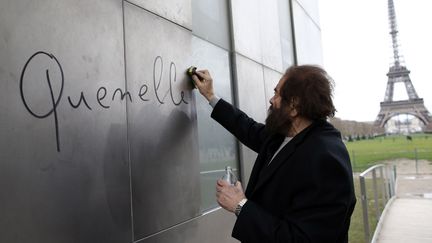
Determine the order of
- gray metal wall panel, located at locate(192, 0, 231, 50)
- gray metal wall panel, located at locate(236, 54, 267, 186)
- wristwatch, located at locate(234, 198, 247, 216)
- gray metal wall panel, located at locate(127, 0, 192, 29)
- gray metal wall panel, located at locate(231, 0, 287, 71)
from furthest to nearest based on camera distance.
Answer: gray metal wall panel, located at locate(231, 0, 287, 71) → gray metal wall panel, located at locate(236, 54, 267, 186) → gray metal wall panel, located at locate(192, 0, 231, 50) → gray metal wall panel, located at locate(127, 0, 192, 29) → wristwatch, located at locate(234, 198, 247, 216)

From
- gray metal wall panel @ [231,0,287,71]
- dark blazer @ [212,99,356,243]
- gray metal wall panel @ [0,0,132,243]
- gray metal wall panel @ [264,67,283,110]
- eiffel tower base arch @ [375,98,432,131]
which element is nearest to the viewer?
gray metal wall panel @ [0,0,132,243]

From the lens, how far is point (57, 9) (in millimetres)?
1631

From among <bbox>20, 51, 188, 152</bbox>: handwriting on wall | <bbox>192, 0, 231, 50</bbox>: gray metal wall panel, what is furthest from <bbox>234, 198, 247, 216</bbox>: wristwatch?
<bbox>192, 0, 231, 50</bbox>: gray metal wall panel

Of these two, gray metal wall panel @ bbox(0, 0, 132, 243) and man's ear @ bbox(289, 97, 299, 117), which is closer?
gray metal wall panel @ bbox(0, 0, 132, 243)

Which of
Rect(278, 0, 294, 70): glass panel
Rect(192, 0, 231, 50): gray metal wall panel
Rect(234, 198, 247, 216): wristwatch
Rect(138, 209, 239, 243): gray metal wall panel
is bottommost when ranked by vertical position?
Rect(138, 209, 239, 243): gray metal wall panel

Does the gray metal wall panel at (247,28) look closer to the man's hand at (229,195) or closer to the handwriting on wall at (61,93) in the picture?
the handwriting on wall at (61,93)

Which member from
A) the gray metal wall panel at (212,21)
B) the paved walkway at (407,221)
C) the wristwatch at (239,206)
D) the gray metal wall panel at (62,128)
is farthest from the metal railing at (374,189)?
the gray metal wall panel at (62,128)

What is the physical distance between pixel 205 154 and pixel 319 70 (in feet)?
4.86

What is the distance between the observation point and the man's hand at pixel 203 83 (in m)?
2.75

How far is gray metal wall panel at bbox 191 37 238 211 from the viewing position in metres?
3.18

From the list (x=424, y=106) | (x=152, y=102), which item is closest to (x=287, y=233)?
Result: (x=152, y=102)

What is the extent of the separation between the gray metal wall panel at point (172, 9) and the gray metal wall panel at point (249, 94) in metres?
1.26

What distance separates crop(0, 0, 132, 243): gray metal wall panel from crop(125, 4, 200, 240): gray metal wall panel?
0.36 ft

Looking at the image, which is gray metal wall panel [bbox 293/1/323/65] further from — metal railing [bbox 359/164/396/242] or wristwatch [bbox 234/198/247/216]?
wristwatch [bbox 234/198/247/216]
